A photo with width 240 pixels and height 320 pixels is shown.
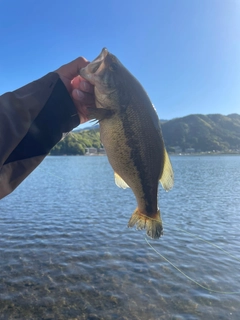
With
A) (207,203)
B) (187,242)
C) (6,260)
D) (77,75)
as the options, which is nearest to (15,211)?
(6,260)

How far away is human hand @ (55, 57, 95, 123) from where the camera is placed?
370 centimetres

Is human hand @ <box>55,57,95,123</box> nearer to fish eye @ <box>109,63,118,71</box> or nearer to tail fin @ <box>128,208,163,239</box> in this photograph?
fish eye @ <box>109,63,118,71</box>

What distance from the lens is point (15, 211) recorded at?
74.9 feet

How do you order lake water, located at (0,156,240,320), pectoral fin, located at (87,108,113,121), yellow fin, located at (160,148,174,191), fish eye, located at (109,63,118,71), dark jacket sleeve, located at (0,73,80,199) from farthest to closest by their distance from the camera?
1. lake water, located at (0,156,240,320)
2. yellow fin, located at (160,148,174,191)
3. fish eye, located at (109,63,118,71)
4. pectoral fin, located at (87,108,113,121)
5. dark jacket sleeve, located at (0,73,80,199)

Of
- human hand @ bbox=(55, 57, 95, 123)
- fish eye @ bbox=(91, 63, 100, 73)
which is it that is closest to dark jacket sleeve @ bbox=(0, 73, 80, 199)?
human hand @ bbox=(55, 57, 95, 123)

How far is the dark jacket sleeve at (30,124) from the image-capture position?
3066 mm

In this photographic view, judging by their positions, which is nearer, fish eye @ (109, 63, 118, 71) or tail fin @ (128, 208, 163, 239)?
fish eye @ (109, 63, 118, 71)

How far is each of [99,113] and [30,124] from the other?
85 centimetres

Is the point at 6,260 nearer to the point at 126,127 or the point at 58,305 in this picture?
the point at 58,305

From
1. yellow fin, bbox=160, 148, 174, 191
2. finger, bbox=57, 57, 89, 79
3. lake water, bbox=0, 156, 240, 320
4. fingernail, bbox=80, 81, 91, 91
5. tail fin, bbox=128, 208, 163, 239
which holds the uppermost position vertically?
finger, bbox=57, 57, 89, 79

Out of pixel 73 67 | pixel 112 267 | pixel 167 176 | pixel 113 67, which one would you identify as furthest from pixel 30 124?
pixel 112 267

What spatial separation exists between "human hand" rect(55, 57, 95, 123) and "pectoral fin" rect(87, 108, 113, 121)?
0.22 metres

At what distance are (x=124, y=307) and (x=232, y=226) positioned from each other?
12917 millimetres

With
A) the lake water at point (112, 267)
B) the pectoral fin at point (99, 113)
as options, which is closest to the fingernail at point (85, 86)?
the pectoral fin at point (99, 113)
